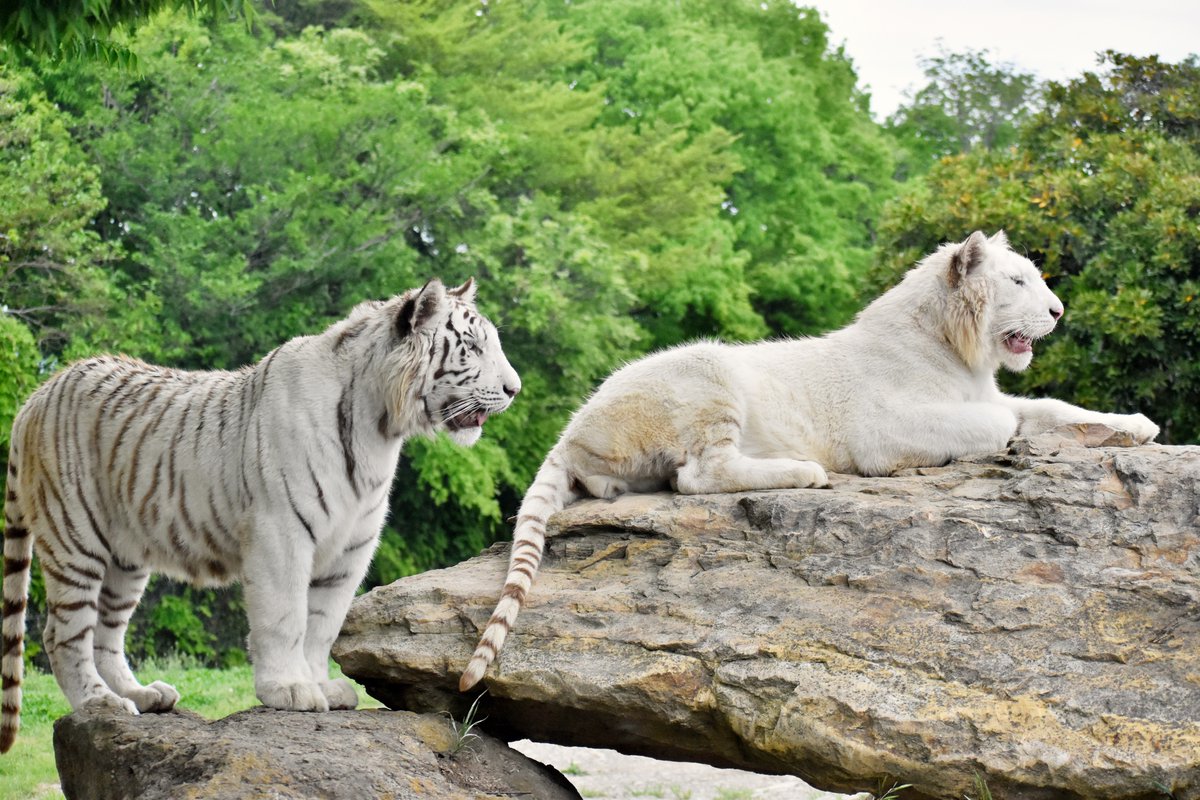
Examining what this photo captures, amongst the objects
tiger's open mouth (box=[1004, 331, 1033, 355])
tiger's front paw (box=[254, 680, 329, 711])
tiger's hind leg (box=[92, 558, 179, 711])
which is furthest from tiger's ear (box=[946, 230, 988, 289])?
tiger's hind leg (box=[92, 558, 179, 711])

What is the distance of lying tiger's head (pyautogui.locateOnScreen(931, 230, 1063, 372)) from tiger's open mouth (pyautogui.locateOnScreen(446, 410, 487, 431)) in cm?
252

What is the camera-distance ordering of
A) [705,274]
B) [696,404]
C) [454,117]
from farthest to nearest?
[705,274]
[454,117]
[696,404]

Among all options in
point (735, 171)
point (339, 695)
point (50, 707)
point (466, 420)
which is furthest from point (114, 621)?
point (735, 171)

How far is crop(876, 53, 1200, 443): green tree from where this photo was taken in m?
12.1

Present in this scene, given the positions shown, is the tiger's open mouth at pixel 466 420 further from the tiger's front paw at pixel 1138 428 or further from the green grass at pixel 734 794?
the green grass at pixel 734 794

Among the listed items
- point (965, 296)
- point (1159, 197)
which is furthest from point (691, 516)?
point (1159, 197)

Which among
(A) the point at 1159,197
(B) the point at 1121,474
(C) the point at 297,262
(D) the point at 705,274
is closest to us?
(B) the point at 1121,474

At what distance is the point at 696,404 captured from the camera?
6555 mm

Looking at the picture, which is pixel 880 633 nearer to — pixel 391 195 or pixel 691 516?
pixel 691 516

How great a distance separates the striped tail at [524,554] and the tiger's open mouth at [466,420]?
60 centimetres

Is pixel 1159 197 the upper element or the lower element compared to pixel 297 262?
upper

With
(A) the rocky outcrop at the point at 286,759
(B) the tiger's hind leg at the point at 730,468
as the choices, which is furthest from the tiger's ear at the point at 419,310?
(A) the rocky outcrop at the point at 286,759

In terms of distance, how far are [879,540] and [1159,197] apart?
8318mm

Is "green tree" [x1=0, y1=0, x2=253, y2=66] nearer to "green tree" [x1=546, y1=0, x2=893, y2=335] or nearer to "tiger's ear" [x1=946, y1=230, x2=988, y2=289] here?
"tiger's ear" [x1=946, y1=230, x2=988, y2=289]
